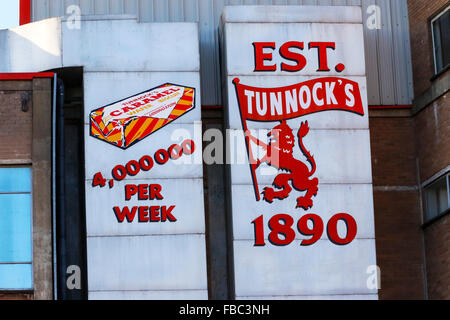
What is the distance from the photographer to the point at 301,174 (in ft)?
102

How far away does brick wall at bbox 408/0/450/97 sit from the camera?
1325 inches

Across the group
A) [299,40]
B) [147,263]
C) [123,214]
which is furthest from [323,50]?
[147,263]

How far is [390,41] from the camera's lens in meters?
34.9

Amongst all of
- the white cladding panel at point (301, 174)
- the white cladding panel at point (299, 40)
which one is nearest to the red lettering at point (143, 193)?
the white cladding panel at point (301, 174)

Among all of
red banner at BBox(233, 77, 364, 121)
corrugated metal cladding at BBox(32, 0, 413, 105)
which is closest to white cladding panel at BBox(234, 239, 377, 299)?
red banner at BBox(233, 77, 364, 121)

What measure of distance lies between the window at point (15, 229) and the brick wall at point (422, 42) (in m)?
11.3

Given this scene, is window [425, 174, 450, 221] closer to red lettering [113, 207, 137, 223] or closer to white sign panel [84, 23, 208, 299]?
white sign panel [84, 23, 208, 299]

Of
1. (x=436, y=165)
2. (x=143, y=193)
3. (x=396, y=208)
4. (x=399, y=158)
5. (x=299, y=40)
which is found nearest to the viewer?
(x=143, y=193)

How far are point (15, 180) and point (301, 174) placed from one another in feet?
23.4

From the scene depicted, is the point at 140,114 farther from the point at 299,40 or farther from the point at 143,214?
the point at 299,40

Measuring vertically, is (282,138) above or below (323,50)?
below
